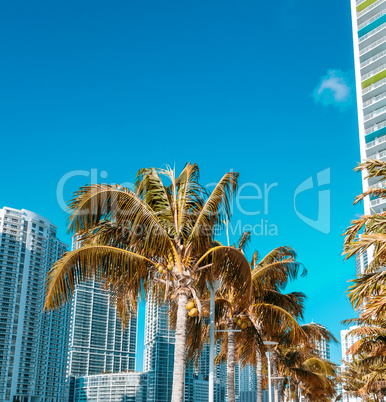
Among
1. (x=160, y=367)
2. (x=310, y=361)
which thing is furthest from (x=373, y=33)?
(x=160, y=367)

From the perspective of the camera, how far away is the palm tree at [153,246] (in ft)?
41.3

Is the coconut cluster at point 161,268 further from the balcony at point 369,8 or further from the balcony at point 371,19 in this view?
the balcony at point 369,8

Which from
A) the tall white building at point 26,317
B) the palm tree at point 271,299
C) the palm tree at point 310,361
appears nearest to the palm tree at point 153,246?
the palm tree at point 271,299

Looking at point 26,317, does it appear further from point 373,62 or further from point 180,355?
point 180,355

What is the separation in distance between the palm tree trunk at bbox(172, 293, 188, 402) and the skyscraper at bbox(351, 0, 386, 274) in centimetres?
5852

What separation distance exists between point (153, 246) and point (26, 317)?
4693 inches

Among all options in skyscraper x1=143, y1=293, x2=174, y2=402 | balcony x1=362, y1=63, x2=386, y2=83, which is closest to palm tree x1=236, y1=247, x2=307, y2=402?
balcony x1=362, y1=63, x2=386, y2=83

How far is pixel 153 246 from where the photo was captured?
505 inches

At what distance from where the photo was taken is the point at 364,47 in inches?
2849

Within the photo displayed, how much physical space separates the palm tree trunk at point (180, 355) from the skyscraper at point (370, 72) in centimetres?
5852

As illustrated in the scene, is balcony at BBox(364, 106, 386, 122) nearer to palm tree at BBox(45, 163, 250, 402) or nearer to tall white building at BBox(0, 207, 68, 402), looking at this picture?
palm tree at BBox(45, 163, 250, 402)

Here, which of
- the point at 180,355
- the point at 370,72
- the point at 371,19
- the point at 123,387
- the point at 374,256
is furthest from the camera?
the point at 123,387

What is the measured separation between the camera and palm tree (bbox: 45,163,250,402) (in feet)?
41.3

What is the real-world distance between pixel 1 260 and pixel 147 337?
3532 inches
